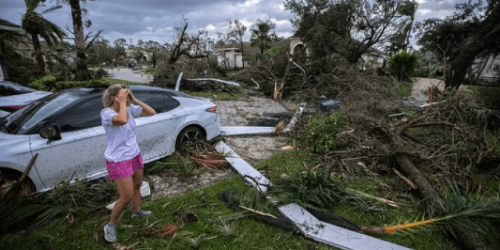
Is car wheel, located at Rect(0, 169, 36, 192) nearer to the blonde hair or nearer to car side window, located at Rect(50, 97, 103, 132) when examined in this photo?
car side window, located at Rect(50, 97, 103, 132)

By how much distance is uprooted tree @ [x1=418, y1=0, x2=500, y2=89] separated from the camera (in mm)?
9320

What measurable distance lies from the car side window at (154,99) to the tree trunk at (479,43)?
31.7ft

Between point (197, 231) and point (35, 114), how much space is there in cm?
288

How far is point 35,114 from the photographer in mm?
3557

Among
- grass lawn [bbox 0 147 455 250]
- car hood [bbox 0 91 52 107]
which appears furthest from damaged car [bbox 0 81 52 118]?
grass lawn [bbox 0 147 455 250]

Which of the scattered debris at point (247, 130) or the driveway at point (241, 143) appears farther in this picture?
the scattered debris at point (247, 130)

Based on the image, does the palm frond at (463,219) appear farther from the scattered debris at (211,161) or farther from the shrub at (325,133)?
the scattered debris at (211,161)

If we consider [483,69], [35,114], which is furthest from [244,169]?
[483,69]

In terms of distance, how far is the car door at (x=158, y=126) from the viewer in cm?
414

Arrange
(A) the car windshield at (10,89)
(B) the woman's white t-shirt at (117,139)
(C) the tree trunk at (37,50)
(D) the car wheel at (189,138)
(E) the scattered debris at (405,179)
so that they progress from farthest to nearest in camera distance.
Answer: (C) the tree trunk at (37,50) → (A) the car windshield at (10,89) → (D) the car wheel at (189,138) → (E) the scattered debris at (405,179) → (B) the woman's white t-shirt at (117,139)

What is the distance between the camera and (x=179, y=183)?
4098 mm

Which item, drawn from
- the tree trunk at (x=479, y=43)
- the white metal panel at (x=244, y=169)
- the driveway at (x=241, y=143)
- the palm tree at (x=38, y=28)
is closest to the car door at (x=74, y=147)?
the driveway at (x=241, y=143)

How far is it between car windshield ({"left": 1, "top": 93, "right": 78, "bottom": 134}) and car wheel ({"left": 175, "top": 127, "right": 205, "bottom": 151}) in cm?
180

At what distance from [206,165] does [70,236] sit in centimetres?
224
